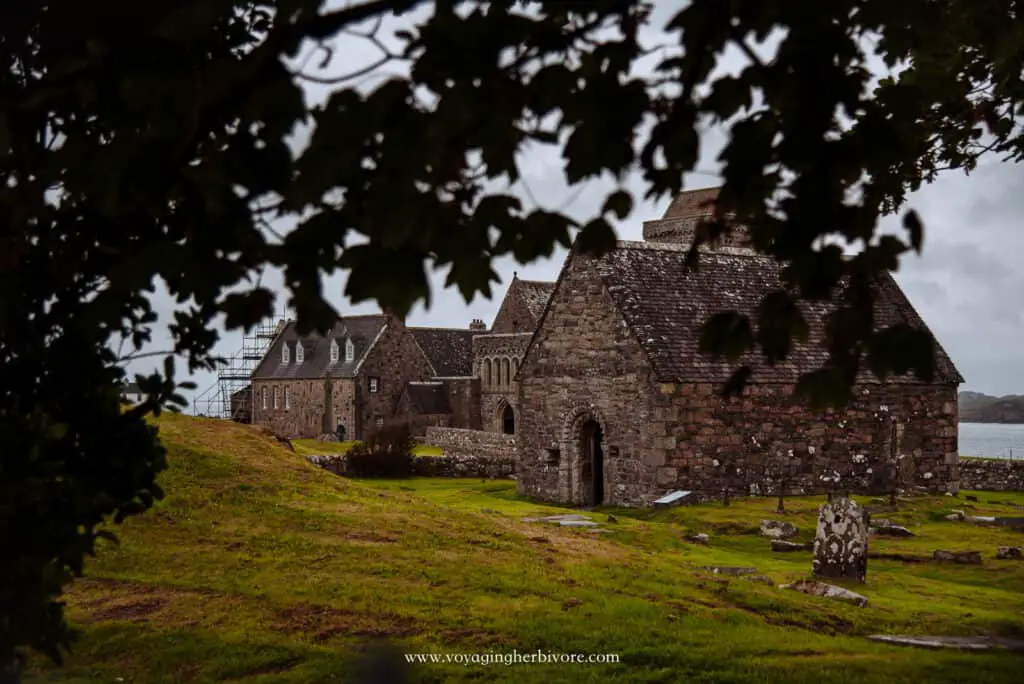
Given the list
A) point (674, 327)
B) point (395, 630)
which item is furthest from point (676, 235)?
point (395, 630)

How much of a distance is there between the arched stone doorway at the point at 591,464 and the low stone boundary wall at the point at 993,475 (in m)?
17.7

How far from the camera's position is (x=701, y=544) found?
65.5ft

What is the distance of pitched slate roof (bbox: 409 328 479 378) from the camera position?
2640 inches

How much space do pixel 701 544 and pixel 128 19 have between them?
57.1 feet

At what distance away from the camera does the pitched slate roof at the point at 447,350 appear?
67.1 m

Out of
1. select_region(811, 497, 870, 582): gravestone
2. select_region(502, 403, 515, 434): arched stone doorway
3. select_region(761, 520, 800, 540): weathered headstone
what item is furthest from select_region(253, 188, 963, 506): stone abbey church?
select_region(502, 403, 515, 434): arched stone doorway

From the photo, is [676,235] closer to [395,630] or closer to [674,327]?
[674,327]

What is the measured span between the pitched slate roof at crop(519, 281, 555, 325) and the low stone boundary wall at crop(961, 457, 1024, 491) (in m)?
26.8

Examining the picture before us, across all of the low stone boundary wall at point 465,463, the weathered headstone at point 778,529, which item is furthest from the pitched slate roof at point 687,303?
the low stone boundary wall at point 465,463

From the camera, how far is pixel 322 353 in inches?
2635

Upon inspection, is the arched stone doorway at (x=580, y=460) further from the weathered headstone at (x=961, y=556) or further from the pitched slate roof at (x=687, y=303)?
the weathered headstone at (x=961, y=556)

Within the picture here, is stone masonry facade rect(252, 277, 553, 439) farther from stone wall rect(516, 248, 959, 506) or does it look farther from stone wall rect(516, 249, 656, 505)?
stone wall rect(516, 248, 959, 506)

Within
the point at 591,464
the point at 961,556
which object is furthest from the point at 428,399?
the point at 961,556

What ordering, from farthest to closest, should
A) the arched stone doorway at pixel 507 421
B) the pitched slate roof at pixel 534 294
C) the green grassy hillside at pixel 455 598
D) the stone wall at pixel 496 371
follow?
the arched stone doorway at pixel 507 421
the stone wall at pixel 496 371
the pitched slate roof at pixel 534 294
the green grassy hillside at pixel 455 598
